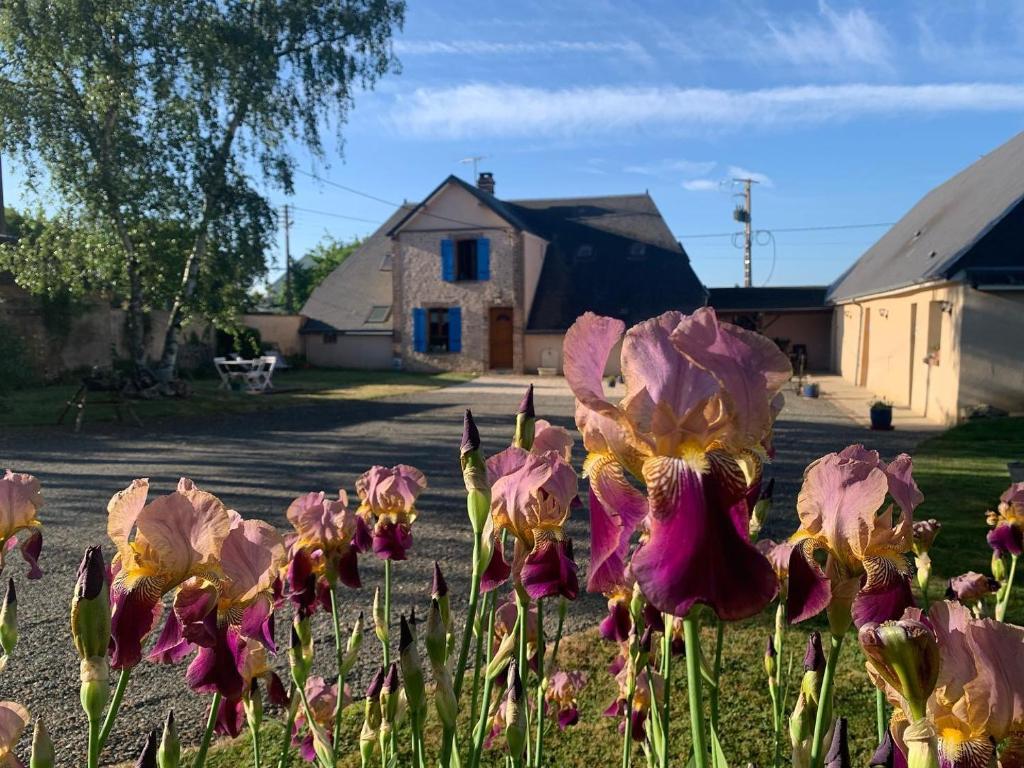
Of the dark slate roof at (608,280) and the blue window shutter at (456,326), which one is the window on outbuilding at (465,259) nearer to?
the blue window shutter at (456,326)

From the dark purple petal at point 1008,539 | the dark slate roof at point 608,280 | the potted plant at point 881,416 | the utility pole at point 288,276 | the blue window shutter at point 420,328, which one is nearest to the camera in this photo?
the dark purple petal at point 1008,539

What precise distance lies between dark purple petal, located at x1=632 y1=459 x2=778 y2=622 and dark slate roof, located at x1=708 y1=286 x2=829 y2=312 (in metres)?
25.5

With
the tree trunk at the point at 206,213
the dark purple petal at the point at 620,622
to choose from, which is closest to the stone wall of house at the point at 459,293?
the tree trunk at the point at 206,213

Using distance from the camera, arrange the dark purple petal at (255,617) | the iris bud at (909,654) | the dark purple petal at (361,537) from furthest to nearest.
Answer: the dark purple petal at (361,537)
the dark purple petal at (255,617)
the iris bud at (909,654)

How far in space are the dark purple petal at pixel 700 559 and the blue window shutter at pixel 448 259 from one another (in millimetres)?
23459

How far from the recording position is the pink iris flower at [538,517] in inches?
47.6

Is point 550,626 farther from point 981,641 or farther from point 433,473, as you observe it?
point 433,473

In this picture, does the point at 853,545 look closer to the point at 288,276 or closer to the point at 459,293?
the point at 459,293

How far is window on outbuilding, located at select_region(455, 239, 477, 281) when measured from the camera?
2384cm

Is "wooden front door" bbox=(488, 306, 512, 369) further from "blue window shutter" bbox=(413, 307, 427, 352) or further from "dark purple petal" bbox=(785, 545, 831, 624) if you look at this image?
"dark purple petal" bbox=(785, 545, 831, 624)

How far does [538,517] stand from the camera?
1.24 meters

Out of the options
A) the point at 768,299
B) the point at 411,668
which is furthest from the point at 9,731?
the point at 768,299

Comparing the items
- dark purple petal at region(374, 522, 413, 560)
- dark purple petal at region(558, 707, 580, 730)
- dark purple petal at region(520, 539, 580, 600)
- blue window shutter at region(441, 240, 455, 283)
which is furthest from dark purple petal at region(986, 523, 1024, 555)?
blue window shutter at region(441, 240, 455, 283)

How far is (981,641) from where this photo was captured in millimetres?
758
